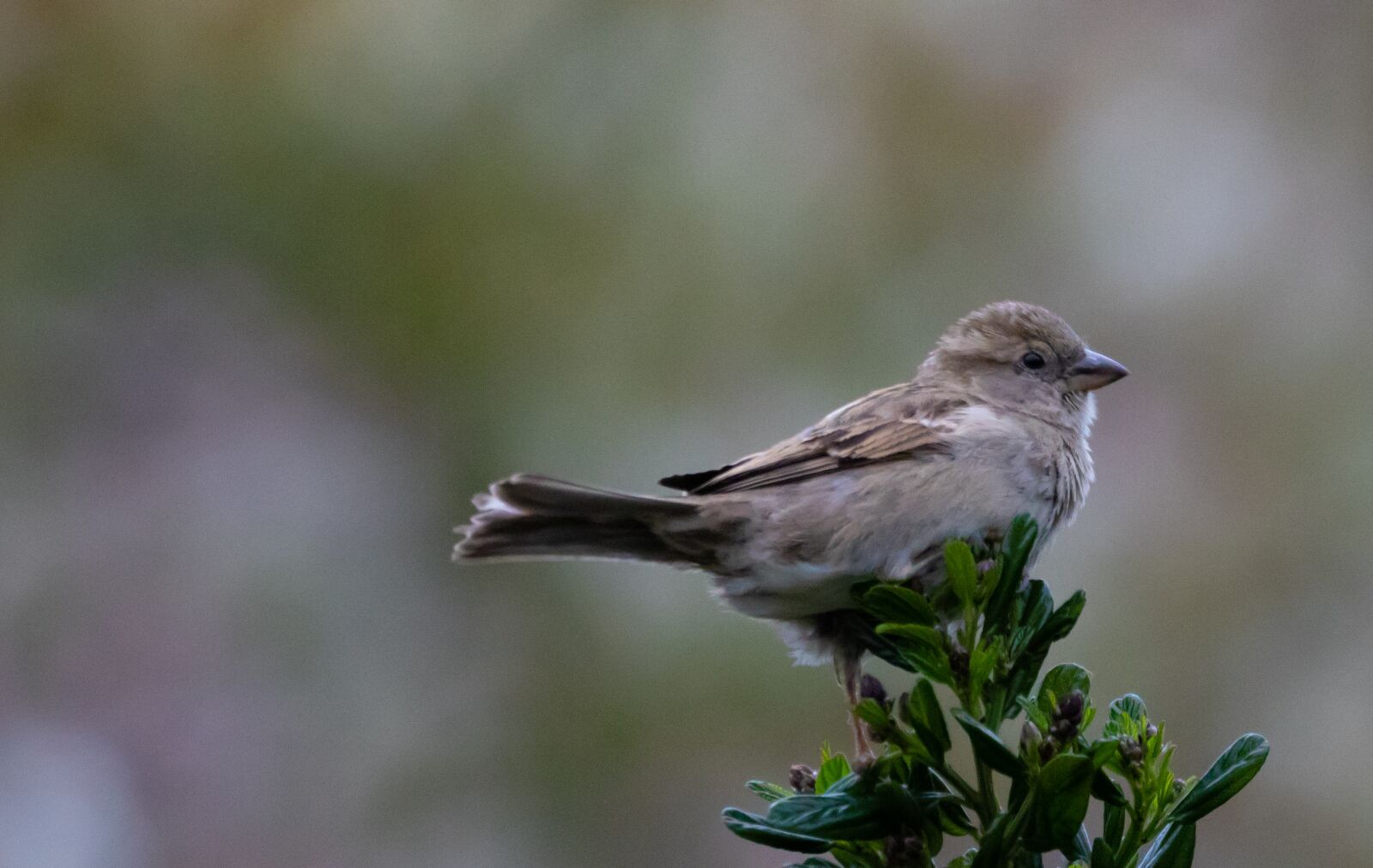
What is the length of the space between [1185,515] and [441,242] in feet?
9.82

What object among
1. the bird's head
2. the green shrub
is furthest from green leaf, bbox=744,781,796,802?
the bird's head

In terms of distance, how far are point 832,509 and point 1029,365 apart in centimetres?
82

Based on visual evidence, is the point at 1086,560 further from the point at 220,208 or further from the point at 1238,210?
the point at 220,208

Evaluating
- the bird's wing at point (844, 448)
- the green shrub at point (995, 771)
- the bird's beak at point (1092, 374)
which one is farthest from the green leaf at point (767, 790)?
the bird's beak at point (1092, 374)

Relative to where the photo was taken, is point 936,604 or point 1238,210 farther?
point 1238,210

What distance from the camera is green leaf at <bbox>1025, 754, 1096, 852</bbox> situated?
154 centimetres

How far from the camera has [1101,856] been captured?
63.0 inches

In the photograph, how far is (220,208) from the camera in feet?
16.0

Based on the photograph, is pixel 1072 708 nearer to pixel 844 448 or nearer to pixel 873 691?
pixel 873 691

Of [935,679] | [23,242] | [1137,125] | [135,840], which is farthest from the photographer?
[1137,125]

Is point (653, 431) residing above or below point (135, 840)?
above

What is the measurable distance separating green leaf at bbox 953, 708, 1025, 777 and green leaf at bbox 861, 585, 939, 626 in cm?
28

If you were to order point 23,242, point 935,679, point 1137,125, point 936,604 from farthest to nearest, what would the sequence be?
point 1137,125 → point 23,242 → point 936,604 → point 935,679

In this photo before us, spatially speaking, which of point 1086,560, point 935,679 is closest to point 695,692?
point 1086,560
